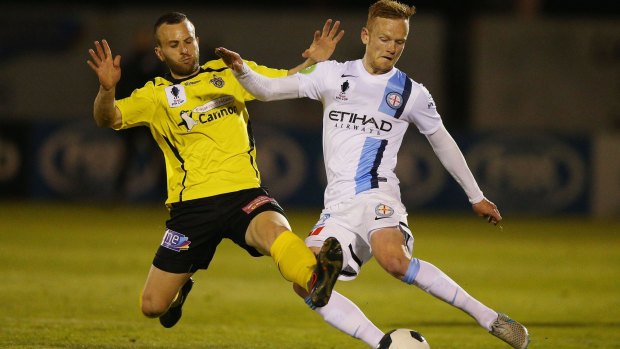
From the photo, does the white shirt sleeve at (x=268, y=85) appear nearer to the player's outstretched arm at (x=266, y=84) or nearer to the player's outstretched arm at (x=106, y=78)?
the player's outstretched arm at (x=266, y=84)

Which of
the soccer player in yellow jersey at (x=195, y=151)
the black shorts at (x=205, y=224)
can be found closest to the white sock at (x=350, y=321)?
the soccer player in yellow jersey at (x=195, y=151)

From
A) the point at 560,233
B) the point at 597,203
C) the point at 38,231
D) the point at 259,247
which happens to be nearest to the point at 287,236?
the point at 259,247

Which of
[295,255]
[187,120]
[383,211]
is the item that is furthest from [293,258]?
[187,120]

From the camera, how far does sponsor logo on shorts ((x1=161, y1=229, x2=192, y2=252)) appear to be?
266 inches

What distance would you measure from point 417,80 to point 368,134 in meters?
14.5

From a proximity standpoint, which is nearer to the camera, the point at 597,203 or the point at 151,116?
the point at 151,116

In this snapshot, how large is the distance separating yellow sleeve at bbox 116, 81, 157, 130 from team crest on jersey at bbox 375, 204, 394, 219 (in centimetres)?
156

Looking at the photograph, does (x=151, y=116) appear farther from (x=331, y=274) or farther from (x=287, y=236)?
(x=331, y=274)

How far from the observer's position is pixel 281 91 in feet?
21.2

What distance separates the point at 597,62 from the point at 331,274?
16.7 m

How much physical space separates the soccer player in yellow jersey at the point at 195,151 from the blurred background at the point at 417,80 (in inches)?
380

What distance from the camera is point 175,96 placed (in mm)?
6809

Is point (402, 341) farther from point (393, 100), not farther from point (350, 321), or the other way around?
point (393, 100)

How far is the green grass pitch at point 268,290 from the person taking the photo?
24.4 feet
